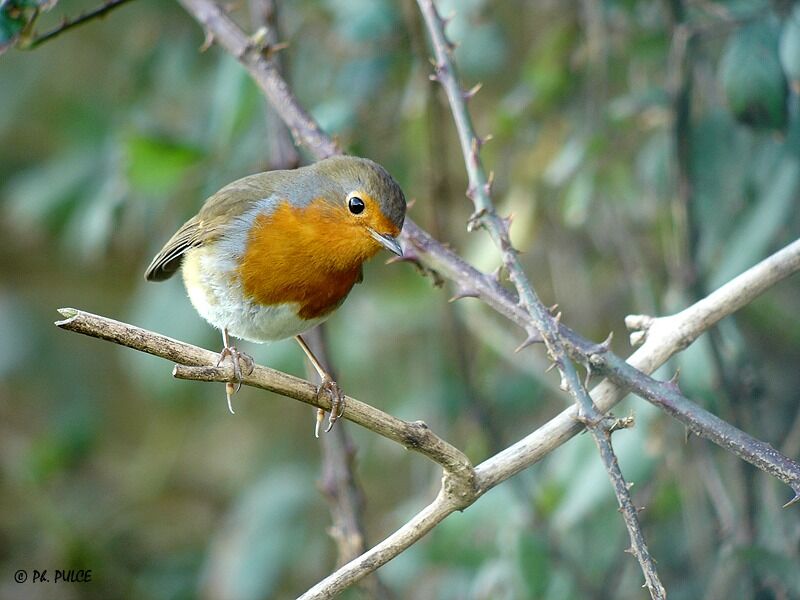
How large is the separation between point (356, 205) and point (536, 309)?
38.0 inches

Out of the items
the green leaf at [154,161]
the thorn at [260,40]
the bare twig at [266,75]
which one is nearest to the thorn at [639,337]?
the bare twig at [266,75]

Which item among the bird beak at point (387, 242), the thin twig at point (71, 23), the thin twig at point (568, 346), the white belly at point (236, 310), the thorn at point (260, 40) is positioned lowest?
the thin twig at point (568, 346)

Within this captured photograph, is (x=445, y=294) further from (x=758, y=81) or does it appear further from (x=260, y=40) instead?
(x=758, y=81)

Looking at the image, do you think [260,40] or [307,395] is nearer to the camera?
[307,395]

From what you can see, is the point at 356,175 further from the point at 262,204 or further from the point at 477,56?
the point at 477,56

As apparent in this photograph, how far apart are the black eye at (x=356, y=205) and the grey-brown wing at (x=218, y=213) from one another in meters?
0.33

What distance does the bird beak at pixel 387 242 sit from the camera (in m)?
2.74

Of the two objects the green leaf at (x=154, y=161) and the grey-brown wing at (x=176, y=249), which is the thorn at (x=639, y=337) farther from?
the green leaf at (x=154, y=161)

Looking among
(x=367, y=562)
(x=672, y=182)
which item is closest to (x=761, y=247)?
(x=672, y=182)

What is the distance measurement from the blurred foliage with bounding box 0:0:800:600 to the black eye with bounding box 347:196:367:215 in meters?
0.77

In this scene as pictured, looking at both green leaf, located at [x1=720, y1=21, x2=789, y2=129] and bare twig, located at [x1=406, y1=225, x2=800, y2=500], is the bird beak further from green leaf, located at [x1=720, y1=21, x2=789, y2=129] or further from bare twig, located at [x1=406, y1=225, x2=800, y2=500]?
green leaf, located at [x1=720, y1=21, x2=789, y2=129]

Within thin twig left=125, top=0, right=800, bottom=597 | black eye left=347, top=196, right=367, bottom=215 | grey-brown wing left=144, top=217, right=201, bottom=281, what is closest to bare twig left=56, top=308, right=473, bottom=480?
thin twig left=125, top=0, right=800, bottom=597

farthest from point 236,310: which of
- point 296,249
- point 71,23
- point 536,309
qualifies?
point 536,309

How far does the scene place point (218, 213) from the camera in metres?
3.24
